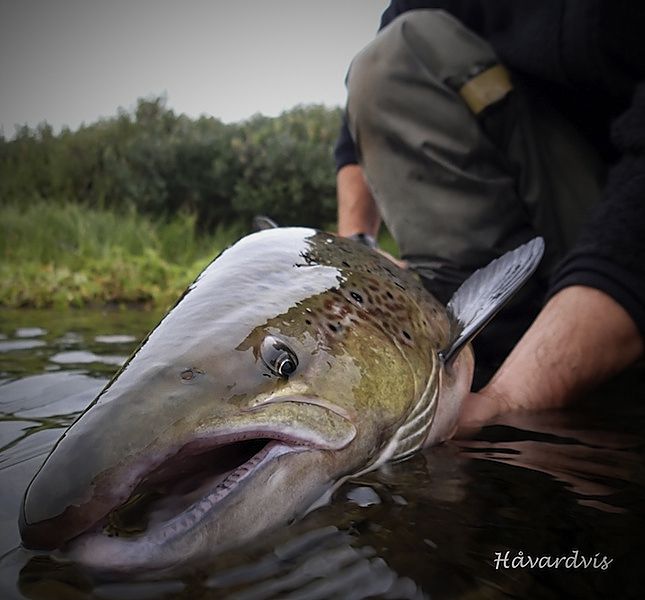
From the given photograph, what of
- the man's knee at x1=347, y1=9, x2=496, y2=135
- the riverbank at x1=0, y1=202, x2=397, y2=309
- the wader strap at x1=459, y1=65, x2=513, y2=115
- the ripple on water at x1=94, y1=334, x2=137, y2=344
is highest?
the man's knee at x1=347, y1=9, x2=496, y2=135

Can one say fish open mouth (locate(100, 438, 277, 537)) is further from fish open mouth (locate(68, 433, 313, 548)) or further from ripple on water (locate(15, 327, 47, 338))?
ripple on water (locate(15, 327, 47, 338))

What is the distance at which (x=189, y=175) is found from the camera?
1062cm

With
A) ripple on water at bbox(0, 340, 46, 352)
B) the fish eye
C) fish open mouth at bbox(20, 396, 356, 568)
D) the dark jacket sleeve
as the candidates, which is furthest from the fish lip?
ripple on water at bbox(0, 340, 46, 352)

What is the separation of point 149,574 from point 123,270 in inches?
202

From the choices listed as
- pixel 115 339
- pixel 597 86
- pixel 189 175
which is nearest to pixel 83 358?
pixel 115 339

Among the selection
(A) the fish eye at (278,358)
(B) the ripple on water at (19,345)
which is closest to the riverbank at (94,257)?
(B) the ripple on water at (19,345)

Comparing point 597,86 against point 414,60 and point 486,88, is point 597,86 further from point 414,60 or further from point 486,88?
point 414,60

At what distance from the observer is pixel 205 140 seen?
1075 cm

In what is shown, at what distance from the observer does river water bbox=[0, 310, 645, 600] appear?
35.5 inches

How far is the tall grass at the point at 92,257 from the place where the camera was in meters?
5.19

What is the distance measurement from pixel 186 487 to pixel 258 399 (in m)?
0.18

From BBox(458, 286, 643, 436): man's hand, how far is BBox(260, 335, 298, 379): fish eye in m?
0.78

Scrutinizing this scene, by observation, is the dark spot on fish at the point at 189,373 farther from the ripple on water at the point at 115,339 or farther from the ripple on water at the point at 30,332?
the ripple on water at the point at 30,332

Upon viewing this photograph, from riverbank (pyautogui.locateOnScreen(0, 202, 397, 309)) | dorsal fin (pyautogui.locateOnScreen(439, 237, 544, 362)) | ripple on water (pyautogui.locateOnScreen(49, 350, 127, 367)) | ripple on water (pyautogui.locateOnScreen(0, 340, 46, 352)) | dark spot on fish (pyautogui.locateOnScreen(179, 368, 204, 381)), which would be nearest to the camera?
dark spot on fish (pyautogui.locateOnScreen(179, 368, 204, 381))
